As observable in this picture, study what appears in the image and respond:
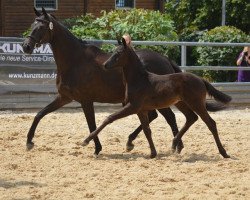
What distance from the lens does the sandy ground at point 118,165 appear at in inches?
272

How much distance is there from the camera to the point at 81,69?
31.4ft

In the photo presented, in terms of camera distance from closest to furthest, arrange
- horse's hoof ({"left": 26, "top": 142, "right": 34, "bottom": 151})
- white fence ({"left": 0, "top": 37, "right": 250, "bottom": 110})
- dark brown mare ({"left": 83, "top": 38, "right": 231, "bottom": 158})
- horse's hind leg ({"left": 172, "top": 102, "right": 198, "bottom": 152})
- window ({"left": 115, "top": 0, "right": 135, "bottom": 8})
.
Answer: dark brown mare ({"left": 83, "top": 38, "right": 231, "bottom": 158}) < horse's hind leg ({"left": 172, "top": 102, "right": 198, "bottom": 152}) < horse's hoof ({"left": 26, "top": 142, "right": 34, "bottom": 151}) < white fence ({"left": 0, "top": 37, "right": 250, "bottom": 110}) < window ({"left": 115, "top": 0, "right": 135, "bottom": 8})

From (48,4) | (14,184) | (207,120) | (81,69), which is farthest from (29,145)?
(48,4)

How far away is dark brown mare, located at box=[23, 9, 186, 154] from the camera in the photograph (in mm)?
9469

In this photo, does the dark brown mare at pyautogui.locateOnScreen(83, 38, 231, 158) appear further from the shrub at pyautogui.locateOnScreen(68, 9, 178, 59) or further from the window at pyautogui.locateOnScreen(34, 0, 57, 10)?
the window at pyautogui.locateOnScreen(34, 0, 57, 10)

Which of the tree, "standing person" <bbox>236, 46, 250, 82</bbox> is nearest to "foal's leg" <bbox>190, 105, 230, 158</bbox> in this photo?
"standing person" <bbox>236, 46, 250, 82</bbox>

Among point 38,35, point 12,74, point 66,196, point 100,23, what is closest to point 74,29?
point 100,23

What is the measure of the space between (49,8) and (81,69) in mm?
14877

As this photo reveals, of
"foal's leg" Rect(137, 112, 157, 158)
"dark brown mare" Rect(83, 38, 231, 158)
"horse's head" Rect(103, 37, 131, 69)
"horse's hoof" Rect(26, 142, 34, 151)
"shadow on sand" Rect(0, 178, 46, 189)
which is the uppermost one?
"horse's head" Rect(103, 37, 131, 69)

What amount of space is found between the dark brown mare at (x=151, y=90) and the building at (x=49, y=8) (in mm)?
14568

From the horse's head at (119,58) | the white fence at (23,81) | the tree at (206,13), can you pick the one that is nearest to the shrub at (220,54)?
the white fence at (23,81)

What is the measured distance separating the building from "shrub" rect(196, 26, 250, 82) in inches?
233

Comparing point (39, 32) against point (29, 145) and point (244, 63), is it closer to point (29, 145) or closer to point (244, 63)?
point (29, 145)

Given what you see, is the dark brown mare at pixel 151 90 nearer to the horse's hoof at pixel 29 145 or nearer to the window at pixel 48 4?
the horse's hoof at pixel 29 145
